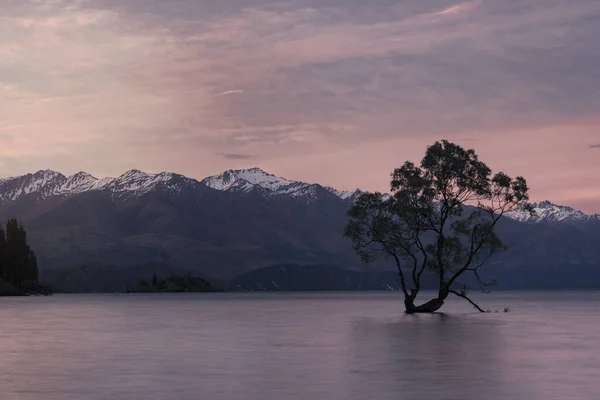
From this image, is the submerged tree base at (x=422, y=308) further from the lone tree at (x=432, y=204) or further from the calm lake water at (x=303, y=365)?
the calm lake water at (x=303, y=365)

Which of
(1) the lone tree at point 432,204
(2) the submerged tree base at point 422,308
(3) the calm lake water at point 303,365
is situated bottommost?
(3) the calm lake water at point 303,365

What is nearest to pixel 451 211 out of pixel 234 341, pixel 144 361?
pixel 234 341

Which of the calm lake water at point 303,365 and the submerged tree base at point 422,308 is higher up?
the submerged tree base at point 422,308

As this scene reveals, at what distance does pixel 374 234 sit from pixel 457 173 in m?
13.7

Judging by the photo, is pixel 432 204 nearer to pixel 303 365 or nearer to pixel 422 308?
pixel 422 308

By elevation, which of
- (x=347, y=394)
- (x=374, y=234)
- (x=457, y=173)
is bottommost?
(x=347, y=394)

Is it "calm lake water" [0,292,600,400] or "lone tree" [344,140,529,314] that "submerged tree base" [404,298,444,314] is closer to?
"lone tree" [344,140,529,314]

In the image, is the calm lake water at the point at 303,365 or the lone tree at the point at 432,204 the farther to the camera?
the lone tree at the point at 432,204

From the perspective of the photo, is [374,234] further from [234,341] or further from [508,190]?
[234,341]

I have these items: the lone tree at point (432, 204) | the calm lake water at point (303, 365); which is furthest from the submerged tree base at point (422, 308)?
the calm lake water at point (303, 365)

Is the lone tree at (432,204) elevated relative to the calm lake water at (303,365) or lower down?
elevated

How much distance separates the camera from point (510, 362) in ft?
193

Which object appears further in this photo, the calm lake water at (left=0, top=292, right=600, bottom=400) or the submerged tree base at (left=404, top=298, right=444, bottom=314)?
the submerged tree base at (left=404, top=298, right=444, bottom=314)

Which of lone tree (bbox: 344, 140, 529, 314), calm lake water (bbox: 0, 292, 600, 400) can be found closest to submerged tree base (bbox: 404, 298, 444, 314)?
lone tree (bbox: 344, 140, 529, 314)
